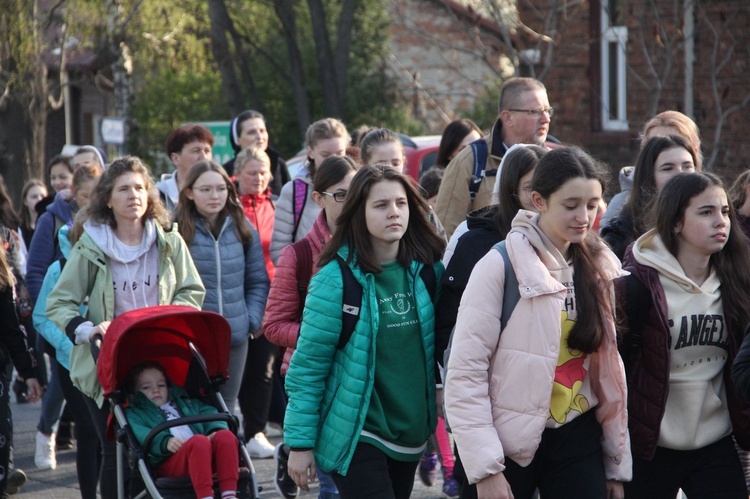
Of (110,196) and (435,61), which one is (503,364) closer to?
(110,196)

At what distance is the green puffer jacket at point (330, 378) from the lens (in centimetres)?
433

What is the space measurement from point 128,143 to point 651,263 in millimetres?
22936

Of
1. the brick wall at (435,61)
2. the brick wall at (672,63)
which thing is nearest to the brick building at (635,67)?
the brick wall at (672,63)

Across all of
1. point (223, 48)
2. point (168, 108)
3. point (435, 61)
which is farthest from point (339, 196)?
point (435, 61)

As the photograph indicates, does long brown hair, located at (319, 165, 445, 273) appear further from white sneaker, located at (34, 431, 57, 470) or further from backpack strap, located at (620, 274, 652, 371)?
white sneaker, located at (34, 431, 57, 470)

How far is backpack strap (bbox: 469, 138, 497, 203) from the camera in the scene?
6.43 m

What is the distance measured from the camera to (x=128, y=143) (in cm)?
2619

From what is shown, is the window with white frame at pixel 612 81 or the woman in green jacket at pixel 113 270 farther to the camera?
the window with white frame at pixel 612 81

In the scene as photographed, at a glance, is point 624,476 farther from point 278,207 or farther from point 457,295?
point 278,207

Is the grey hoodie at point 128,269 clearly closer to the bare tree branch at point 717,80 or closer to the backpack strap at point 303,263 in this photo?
the backpack strap at point 303,263

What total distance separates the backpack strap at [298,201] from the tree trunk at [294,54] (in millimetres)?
11250

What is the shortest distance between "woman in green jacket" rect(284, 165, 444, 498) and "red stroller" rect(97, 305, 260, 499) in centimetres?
129

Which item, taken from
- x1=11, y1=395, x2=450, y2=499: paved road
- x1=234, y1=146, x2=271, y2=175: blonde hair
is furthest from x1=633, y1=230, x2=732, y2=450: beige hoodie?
x1=234, y1=146, x2=271, y2=175: blonde hair

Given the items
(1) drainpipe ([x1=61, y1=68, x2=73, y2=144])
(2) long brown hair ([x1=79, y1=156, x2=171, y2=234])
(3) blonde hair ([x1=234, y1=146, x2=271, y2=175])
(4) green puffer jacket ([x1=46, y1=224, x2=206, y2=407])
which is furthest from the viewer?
(1) drainpipe ([x1=61, y1=68, x2=73, y2=144])
